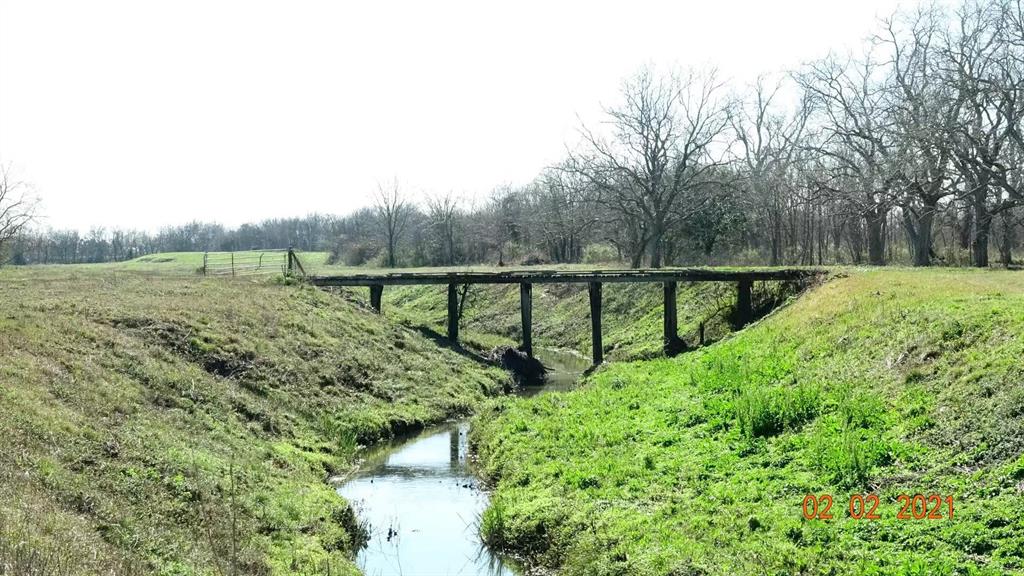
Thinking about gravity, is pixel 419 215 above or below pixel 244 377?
above

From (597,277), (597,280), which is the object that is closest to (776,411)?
(597,277)

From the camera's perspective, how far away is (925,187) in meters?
41.2

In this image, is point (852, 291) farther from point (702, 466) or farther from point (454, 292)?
point (454, 292)

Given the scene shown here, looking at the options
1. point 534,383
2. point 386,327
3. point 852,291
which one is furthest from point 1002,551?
point 386,327

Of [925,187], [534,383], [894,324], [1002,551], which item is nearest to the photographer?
[1002,551]

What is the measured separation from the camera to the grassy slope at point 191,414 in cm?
1065

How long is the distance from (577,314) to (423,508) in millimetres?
34149

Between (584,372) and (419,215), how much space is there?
78981mm

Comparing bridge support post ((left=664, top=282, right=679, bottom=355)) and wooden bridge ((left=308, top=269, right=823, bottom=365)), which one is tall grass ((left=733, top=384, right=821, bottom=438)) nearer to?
wooden bridge ((left=308, top=269, right=823, bottom=365))
